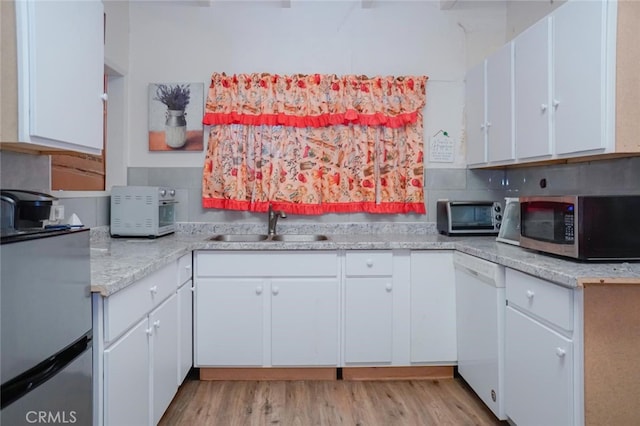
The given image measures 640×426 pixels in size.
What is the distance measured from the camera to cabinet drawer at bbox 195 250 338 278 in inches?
102

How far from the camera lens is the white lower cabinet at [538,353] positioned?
1585 millimetres

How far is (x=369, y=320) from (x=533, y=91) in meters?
1.62

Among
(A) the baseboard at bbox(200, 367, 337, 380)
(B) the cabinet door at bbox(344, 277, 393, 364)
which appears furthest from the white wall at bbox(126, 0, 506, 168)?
(A) the baseboard at bbox(200, 367, 337, 380)

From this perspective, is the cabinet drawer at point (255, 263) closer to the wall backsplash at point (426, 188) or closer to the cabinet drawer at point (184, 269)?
the cabinet drawer at point (184, 269)

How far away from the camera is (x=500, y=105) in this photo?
261 cm

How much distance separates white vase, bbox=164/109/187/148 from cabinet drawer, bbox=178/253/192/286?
99 cm

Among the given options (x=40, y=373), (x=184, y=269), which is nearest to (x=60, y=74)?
(x=40, y=373)

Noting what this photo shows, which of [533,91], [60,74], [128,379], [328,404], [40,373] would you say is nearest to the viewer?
[40,373]

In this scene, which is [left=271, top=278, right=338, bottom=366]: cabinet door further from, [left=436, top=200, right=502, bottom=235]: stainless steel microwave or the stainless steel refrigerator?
the stainless steel refrigerator

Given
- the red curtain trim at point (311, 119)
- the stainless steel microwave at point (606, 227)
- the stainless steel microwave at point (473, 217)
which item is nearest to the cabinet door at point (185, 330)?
the red curtain trim at point (311, 119)

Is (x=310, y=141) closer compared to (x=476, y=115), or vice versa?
(x=476, y=115)

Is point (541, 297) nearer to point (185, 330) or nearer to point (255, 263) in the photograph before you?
point (255, 263)

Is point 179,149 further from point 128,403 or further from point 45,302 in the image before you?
point 45,302

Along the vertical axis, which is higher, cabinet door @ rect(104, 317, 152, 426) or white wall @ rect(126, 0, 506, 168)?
white wall @ rect(126, 0, 506, 168)
